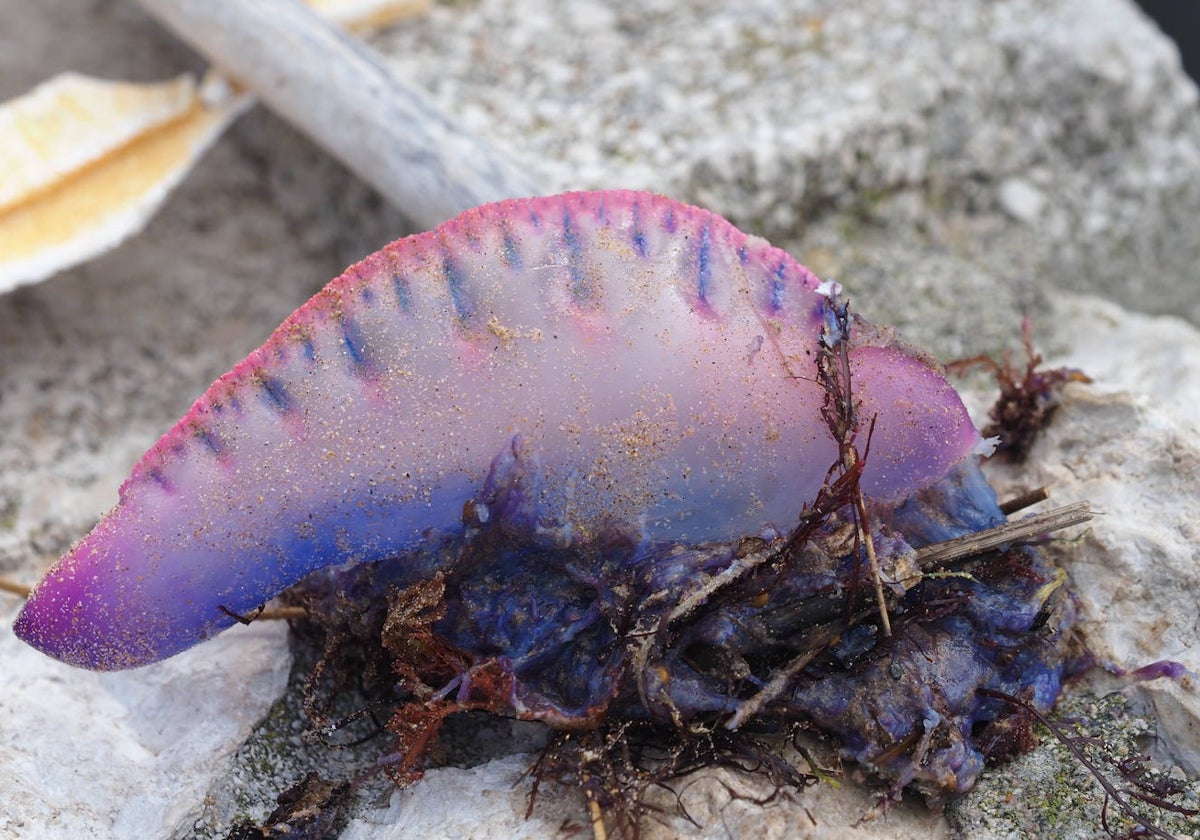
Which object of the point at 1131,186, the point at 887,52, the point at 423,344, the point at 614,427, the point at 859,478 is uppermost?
the point at 423,344

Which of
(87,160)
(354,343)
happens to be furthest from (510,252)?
(87,160)

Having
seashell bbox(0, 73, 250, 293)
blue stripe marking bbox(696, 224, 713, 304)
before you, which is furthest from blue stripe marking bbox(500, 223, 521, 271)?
seashell bbox(0, 73, 250, 293)

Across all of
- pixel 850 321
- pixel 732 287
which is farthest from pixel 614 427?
pixel 850 321

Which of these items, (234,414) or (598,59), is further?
(598,59)

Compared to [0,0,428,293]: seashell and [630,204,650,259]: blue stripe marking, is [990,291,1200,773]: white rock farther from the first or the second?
[0,0,428,293]: seashell

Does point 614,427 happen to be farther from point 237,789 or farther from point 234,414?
point 237,789

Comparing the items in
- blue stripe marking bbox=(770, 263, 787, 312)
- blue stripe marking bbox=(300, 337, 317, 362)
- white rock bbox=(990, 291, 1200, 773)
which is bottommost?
white rock bbox=(990, 291, 1200, 773)

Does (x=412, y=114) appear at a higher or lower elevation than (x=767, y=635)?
higher

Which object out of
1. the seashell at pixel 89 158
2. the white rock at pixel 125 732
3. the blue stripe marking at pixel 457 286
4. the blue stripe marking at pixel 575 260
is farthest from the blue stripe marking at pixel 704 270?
the seashell at pixel 89 158
